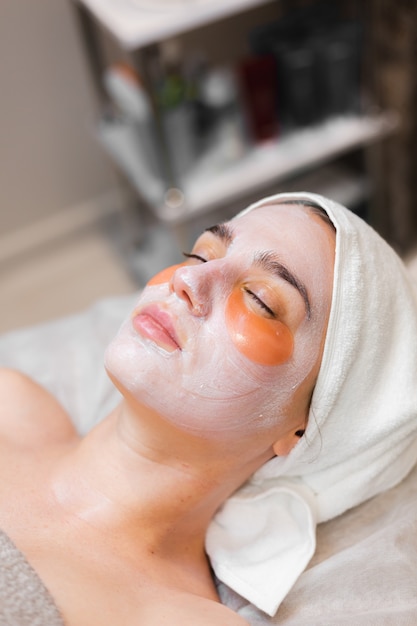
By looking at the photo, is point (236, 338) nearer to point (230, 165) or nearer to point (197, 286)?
point (197, 286)

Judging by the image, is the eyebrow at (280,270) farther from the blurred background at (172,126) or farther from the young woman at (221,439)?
the blurred background at (172,126)

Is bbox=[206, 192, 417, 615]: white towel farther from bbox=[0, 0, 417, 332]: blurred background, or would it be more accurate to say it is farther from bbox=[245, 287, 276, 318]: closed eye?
bbox=[0, 0, 417, 332]: blurred background

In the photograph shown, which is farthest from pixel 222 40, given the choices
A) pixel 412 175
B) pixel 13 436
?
pixel 13 436

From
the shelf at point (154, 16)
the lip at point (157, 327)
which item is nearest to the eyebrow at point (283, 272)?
the lip at point (157, 327)

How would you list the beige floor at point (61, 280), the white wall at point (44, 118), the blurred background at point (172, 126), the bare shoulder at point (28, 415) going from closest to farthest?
the bare shoulder at point (28, 415)
the blurred background at point (172, 126)
the white wall at point (44, 118)
the beige floor at point (61, 280)

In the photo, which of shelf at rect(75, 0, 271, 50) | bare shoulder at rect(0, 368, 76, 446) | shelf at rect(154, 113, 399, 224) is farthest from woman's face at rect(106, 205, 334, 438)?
shelf at rect(154, 113, 399, 224)

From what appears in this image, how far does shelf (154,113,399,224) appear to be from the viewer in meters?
1.79

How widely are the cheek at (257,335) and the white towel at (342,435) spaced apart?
6 centimetres

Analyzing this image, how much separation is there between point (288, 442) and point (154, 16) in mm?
1037

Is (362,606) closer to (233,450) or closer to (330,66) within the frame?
(233,450)

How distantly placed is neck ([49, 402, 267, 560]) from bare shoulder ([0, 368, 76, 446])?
0.12 meters

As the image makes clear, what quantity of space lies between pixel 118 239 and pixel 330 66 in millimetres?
1023

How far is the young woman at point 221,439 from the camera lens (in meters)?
0.89

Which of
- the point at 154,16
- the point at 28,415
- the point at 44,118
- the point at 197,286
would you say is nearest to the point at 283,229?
the point at 197,286
